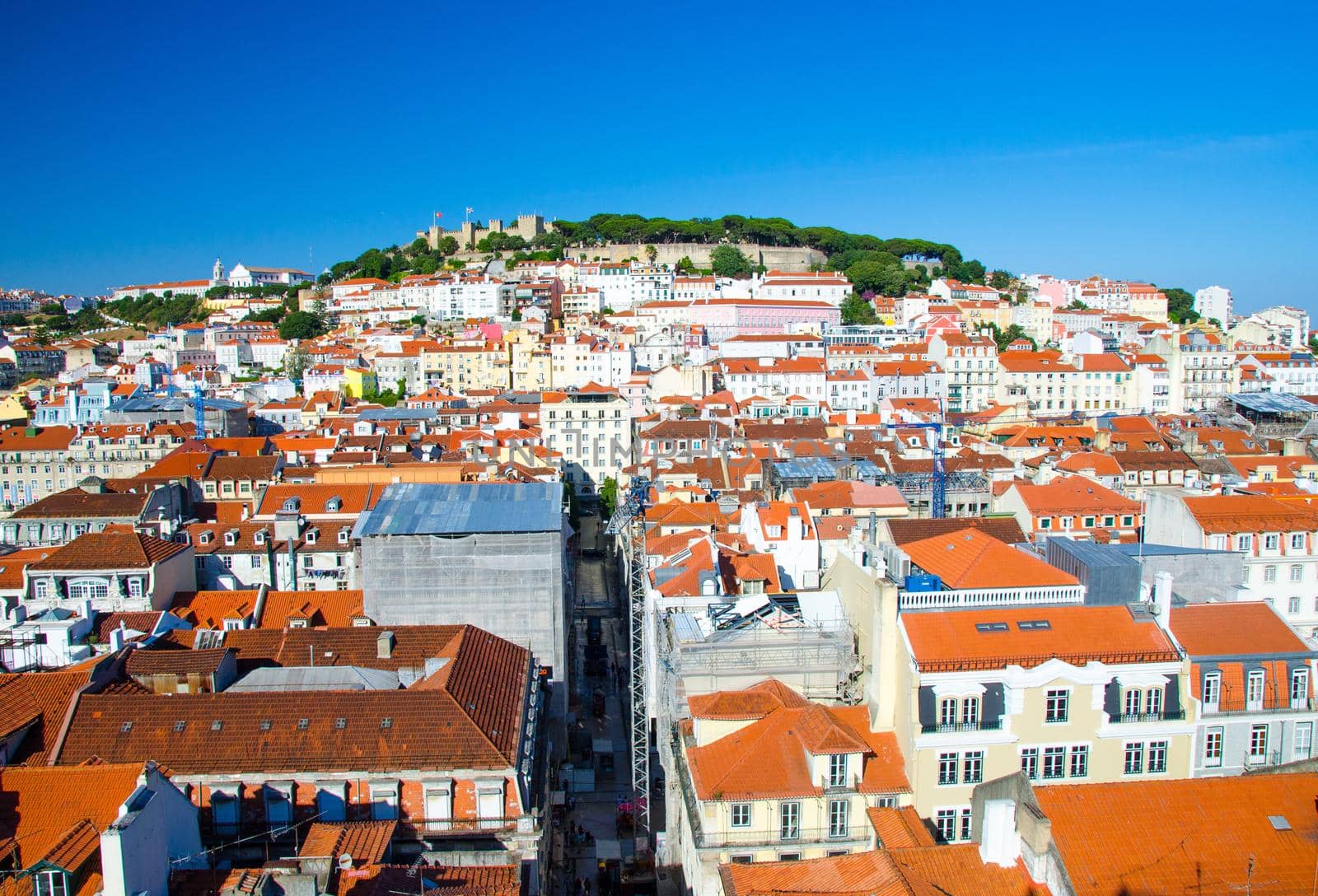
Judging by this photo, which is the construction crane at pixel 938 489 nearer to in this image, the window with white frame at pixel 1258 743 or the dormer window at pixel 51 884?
the window with white frame at pixel 1258 743

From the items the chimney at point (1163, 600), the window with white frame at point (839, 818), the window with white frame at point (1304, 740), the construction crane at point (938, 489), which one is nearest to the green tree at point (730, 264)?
the construction crane at point (938, 489)

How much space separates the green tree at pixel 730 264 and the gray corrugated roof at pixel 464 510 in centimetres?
9167

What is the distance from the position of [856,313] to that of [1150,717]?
8886 cm

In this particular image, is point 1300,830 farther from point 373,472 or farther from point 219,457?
point 219,457

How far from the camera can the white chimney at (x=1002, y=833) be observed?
12117 mm

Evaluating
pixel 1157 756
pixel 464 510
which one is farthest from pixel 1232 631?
pixel 464 510

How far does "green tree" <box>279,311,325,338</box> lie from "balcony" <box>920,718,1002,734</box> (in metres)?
107

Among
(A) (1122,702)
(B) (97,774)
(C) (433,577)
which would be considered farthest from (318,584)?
(A) (1122,702)

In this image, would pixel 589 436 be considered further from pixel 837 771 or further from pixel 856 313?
pixel 856 313

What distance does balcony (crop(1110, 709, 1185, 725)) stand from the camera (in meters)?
16.2

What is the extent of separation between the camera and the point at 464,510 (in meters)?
27.0

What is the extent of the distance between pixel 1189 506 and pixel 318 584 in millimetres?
27013

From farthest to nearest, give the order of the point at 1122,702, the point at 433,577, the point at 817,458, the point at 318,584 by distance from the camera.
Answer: the point at 817,458
the point at 318,584
the point at 433,577
the point at 1122,702

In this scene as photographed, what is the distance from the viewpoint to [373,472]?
41188mm
